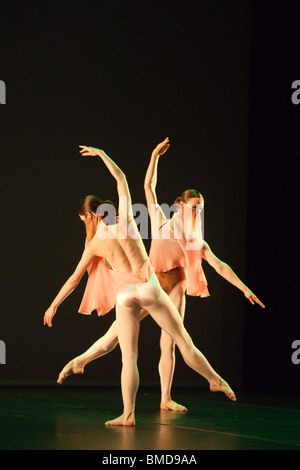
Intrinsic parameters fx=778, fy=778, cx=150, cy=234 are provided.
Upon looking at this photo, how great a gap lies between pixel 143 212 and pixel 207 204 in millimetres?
699

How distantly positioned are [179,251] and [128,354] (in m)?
1.24

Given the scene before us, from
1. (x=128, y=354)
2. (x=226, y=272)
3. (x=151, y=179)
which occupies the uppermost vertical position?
(x=151, y=179)

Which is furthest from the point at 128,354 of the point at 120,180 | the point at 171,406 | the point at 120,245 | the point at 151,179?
the point at 151,179

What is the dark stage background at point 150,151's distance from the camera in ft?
23.6

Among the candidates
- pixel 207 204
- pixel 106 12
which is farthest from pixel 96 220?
pixel 106 12

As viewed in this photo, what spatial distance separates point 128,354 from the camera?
184 inches

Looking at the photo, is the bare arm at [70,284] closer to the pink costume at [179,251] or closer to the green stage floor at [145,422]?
the green stage floor at [145,422]

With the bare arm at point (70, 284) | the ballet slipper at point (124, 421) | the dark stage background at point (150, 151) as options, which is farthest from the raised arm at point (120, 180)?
the dark stage background at point (150, 151)

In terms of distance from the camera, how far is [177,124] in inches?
293

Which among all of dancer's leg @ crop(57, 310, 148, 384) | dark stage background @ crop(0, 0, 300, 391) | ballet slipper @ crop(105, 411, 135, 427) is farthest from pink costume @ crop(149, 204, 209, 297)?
dark stage background @ crop(0, 0, 300, 391)

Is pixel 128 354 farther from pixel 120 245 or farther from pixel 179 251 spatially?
pixel 179 251
